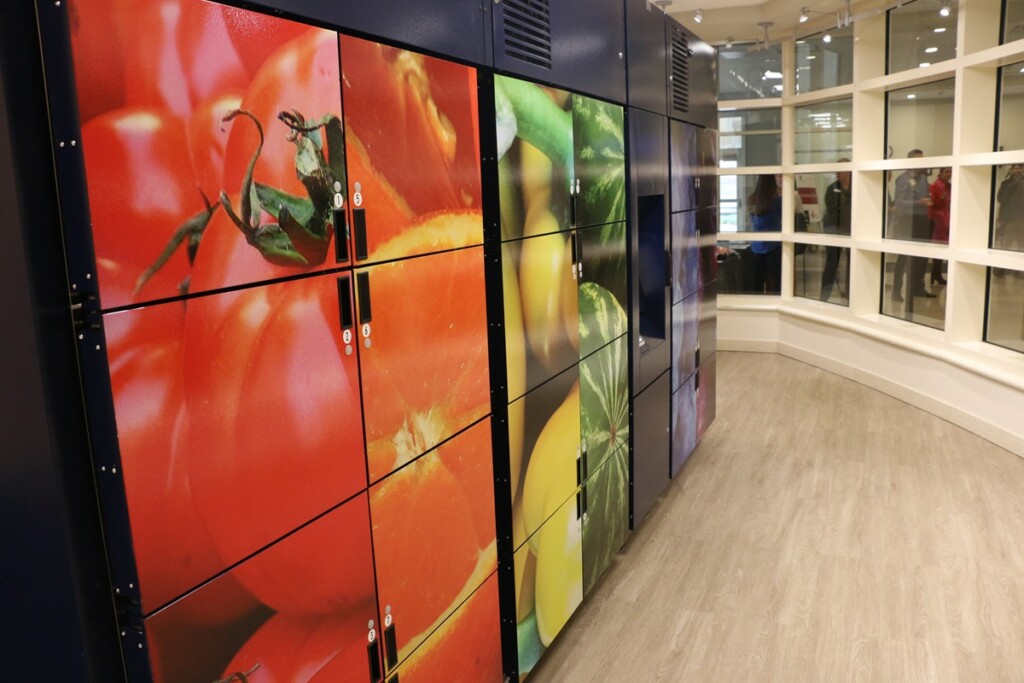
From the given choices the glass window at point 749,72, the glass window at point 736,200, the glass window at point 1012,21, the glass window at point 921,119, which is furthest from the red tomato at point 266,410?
the glass window at point 749,72

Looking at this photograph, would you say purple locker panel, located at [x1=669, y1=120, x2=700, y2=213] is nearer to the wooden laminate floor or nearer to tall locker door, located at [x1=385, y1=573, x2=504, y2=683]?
the wooden laminate floor

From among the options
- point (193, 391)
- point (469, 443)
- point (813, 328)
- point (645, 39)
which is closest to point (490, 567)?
point (469, 443)

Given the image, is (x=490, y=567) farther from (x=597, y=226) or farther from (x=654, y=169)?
(x=654, y=169)

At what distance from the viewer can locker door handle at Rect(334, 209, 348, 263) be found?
5.81 feet

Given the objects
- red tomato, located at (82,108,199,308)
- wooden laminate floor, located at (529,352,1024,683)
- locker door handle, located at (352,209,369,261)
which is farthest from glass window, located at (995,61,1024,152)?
red tomato, located at (82,108,199,308)

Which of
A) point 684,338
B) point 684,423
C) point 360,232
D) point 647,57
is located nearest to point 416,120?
point 360,232

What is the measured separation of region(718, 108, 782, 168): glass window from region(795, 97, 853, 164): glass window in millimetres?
257

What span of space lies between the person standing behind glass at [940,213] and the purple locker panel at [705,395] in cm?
242

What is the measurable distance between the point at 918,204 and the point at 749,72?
256 cm

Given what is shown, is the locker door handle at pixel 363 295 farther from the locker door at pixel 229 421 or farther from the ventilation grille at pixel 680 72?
the ventilation grille at pixel 680 72

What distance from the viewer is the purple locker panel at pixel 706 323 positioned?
17.3ft

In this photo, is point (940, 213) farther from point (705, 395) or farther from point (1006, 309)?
point (705, 395)

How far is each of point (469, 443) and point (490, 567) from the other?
46cm

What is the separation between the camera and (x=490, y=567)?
2.59 m
